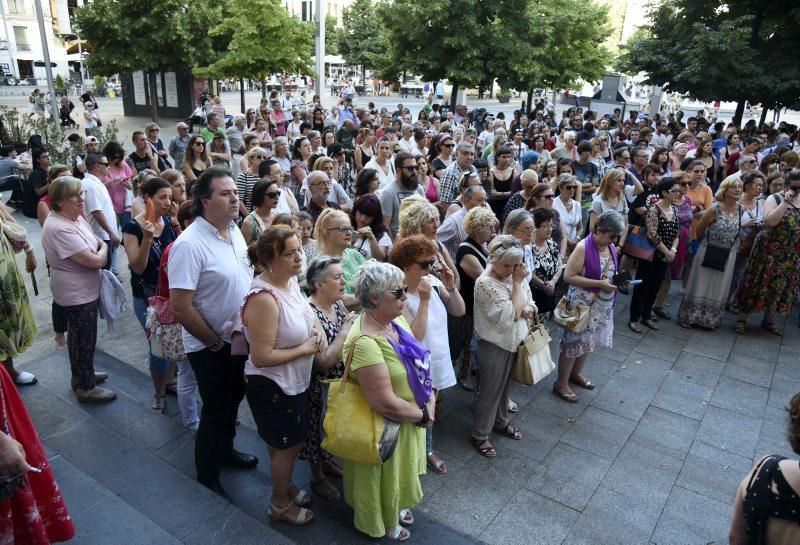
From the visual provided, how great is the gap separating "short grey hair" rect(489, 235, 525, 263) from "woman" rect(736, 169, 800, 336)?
4141 millimetres

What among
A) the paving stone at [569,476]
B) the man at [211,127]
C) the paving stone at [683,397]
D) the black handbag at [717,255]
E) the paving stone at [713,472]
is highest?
the man at [211,127]

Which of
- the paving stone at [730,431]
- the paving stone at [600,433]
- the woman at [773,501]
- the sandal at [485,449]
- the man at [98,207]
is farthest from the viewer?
the man at [98,207]

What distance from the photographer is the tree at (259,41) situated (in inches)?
725

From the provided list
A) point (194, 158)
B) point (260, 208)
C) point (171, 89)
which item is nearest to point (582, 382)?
point (260, 208)

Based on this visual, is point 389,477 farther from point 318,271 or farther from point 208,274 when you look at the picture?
point 208,274

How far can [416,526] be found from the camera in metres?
3.43

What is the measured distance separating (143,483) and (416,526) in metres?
1.68

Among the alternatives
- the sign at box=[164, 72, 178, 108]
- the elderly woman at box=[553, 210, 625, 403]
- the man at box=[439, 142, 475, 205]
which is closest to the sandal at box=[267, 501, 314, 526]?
the elderly woman at box=[553, 210, 625, 403]

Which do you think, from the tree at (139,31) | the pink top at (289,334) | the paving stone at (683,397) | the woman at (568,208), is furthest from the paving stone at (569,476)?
the tree at (139,31)

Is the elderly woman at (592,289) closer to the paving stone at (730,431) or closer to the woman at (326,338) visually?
the paving stone at (730,431)

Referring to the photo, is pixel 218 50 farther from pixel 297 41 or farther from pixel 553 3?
pixel 553 3

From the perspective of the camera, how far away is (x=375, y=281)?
9.54 ft

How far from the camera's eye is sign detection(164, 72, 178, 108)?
26.5 m

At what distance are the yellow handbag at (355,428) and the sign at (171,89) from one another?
27.3m
